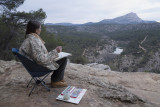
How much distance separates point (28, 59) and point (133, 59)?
2429 cm

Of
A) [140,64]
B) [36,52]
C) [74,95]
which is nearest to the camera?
[36,52]

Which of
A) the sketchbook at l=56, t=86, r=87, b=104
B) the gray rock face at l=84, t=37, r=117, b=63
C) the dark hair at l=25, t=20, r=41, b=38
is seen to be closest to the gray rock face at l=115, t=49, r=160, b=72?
the gray rock face at l=84, t=37, r=117, b=63

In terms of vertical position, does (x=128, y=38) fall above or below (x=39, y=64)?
below

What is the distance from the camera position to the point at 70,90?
2.53 meters

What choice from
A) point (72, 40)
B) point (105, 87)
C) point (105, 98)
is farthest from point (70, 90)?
point (72, 40)

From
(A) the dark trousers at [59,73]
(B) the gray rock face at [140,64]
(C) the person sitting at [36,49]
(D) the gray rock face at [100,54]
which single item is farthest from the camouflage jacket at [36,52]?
(D) the gray rock face at [100,54]

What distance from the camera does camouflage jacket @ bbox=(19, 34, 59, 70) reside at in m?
2.12

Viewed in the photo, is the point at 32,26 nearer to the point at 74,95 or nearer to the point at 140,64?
the point at 74,95

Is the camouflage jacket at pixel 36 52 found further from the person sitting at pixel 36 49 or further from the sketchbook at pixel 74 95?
the sketchbook at pixel 74 95

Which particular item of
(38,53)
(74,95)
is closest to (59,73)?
(74,95)

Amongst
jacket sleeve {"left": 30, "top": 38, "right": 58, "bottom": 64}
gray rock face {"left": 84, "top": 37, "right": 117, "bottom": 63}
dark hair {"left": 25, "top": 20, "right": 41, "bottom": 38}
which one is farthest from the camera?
gray rock face {"left": 84, "top": 37, "right": 117, "bottom": 63}

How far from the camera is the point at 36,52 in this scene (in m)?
2.11

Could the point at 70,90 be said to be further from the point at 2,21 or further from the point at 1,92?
the point at 2,21

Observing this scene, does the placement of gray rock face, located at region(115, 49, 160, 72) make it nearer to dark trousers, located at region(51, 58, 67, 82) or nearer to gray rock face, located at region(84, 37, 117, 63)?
gray rock face, located at region(84, 37, 117, 63)
